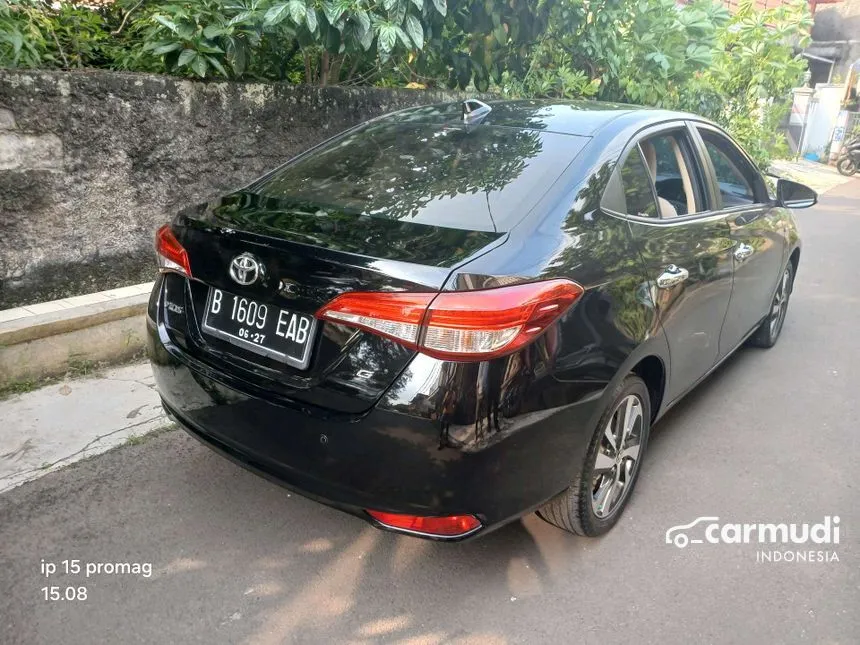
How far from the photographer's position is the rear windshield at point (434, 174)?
93.7 inches

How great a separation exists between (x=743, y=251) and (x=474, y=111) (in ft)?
5.06

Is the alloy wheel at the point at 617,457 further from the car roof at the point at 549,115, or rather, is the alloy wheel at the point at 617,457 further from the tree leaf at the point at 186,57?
the tree leaf at the point at 186,57

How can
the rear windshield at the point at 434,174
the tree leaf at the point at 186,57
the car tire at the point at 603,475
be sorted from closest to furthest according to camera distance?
the rear windshield at the point at 434,174 → the car tire at the point at 603,475 → the tree leaf at the point at 186,57

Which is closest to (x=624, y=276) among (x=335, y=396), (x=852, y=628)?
(x=335, y=396)

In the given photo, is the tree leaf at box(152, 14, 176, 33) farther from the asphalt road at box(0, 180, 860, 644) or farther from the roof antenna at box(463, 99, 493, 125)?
the asphalt road at box(0, 180, 860, 644)

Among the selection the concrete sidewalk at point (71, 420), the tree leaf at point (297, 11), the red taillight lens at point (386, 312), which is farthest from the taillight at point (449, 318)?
the tree leaf at point (297, 11)

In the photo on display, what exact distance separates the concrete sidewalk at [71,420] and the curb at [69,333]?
0.12 m

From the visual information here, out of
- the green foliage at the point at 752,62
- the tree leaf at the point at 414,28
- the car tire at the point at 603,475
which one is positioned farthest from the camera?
the green foliage at the point at 752,62

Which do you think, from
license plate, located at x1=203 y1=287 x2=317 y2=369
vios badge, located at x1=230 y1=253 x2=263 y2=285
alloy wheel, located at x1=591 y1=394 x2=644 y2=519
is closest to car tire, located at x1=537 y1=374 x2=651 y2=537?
alloy wheel, located at x1=591 y1=394 x2=644 y2=519

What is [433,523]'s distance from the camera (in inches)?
82.9

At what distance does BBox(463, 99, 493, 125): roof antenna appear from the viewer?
3022 millimetres

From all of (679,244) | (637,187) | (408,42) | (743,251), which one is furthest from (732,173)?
(408,42)

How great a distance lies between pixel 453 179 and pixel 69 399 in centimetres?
227

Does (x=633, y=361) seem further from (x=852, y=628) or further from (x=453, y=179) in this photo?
(x=852, y=628)
